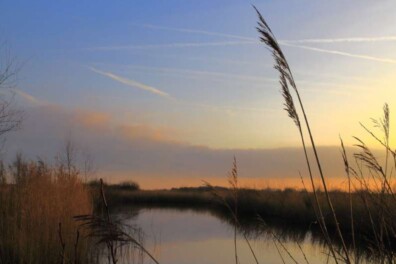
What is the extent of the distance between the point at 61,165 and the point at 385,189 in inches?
349

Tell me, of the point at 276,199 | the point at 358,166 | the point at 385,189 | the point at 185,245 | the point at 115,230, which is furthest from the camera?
the point at 276,199

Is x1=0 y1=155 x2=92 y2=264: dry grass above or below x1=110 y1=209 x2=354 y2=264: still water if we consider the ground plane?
above

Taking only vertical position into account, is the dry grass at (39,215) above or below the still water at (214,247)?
above

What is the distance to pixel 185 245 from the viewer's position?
1250 cm

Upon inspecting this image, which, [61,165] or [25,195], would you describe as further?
[61,165]

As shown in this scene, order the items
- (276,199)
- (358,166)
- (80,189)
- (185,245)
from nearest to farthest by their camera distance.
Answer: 1. (358,166)
2. (80,189)
3. (185,245)
4. (276,199)

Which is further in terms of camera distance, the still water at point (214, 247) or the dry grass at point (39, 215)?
the still water at point (214, 247)

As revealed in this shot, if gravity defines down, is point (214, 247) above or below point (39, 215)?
below

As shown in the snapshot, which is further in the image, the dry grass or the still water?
the still water

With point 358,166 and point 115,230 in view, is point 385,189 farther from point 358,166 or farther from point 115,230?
point 115,230

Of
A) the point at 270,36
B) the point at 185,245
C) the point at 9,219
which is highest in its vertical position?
the point at 270,36

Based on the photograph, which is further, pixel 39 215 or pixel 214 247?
pixel 214 247

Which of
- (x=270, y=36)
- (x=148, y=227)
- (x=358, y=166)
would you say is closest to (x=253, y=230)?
(x=148, y=227)

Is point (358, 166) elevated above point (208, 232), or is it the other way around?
point (358, 166)
